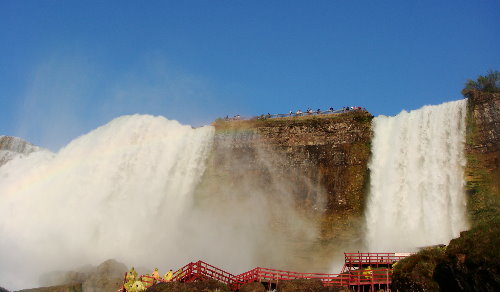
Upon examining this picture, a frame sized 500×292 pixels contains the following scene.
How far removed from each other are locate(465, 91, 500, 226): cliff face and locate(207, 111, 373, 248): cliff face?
889 centimetres

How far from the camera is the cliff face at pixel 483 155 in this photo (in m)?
30.5

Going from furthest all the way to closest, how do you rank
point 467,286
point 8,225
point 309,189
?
point 8,225, point 309,189, point 467,286

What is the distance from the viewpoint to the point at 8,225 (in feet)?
143

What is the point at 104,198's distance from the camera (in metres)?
43.5

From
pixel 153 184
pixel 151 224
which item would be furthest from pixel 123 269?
pixel 153 184

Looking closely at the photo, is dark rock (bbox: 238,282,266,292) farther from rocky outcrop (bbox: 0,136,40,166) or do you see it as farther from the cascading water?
rocky outcrop (bbox: 0,136,40,166)

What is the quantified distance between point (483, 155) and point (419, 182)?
4635mm

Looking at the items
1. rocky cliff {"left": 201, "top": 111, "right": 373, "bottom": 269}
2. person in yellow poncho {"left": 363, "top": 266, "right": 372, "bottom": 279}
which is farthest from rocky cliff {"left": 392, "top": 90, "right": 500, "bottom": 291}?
rocky cliff {"left": 201, "top": 111, "right": 373, "bottom": 269}

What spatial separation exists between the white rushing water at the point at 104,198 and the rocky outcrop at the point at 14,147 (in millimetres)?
5103

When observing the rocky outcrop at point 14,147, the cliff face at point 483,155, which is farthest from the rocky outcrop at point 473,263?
the rocky outcrop at point 14,147

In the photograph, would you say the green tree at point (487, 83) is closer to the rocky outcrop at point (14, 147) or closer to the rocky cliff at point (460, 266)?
the rocky cliff at point (460, 266)

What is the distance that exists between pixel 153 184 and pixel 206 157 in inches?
230

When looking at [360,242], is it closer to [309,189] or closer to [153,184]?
[309,189]

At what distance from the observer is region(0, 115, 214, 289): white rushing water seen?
4034 centimetres
